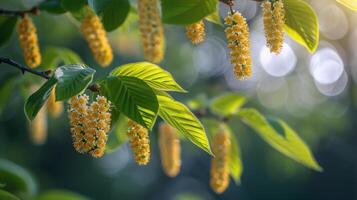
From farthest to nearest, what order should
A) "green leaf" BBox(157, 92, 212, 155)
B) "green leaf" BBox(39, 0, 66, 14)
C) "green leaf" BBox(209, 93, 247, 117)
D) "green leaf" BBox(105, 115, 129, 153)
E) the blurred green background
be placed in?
the blurred green background, "green leaf" BBox(209, 93, 247, 117), "green leaf" BBox(105, 115, 129, 153), "green leaf" BBox(39, 0, 66, 14), "green leaf" BBox(157, 92, 212, 155)

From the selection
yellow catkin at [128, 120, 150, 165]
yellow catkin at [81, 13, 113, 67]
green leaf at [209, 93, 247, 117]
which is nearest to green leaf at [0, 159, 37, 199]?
yellow catkin at [81, 13, 113, 67]

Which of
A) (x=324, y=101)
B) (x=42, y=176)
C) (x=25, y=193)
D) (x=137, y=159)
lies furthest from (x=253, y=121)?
(x=324, y=101)

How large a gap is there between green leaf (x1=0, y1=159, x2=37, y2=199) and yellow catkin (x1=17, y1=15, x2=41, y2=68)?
0.52 metres

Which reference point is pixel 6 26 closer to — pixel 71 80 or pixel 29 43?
pixel 29 43

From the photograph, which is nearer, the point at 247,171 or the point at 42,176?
the point at 42,176

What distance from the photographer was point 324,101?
1608 centimetres

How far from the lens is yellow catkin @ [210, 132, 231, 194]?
7.86ft

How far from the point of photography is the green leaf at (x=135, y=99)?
5.12 ft

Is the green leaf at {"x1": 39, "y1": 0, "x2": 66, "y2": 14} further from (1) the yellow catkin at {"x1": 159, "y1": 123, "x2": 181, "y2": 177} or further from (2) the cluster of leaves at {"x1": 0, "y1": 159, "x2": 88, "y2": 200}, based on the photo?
(1) the yellow catkin at {"x1": 159, "y1": 123, "x2": 181, "y2": 177}

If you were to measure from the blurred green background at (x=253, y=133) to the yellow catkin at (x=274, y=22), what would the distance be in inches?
392

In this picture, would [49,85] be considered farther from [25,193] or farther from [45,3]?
[25,193]

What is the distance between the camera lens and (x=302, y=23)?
6.09 feet

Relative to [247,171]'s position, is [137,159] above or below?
above

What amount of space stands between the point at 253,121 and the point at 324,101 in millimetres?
14146
